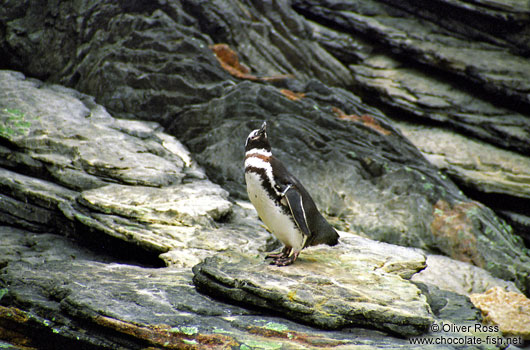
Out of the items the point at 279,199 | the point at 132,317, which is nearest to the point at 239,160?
the point at 279,199

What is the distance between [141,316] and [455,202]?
5.59 meters

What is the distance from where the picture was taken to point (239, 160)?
7293mm

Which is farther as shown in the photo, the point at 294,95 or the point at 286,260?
the point at 294,95

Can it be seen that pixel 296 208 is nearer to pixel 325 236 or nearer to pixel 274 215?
pixel 274 215

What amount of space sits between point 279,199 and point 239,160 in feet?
10.3

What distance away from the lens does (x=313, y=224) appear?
14.8 feet

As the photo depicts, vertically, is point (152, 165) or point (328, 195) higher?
point (152, 165)

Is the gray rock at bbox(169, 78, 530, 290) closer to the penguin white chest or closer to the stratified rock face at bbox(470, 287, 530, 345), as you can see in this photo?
the stratified rock face at bbox(470, 287, 530, 345)

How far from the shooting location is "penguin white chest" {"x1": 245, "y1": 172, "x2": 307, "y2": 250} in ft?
13.9

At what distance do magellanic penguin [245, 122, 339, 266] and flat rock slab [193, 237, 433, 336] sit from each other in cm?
25

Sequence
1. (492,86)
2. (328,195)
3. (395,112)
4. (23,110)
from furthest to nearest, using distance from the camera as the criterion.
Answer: (395,112)
(492,86)
(328,195)
(23,110)

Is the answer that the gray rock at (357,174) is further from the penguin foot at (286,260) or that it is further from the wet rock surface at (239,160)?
the penguin foot at (286,260)

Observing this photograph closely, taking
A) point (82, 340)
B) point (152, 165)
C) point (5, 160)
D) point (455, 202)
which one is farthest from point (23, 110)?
point (455, 202)

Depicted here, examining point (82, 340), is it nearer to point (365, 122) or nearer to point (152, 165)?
point (152, 165)
